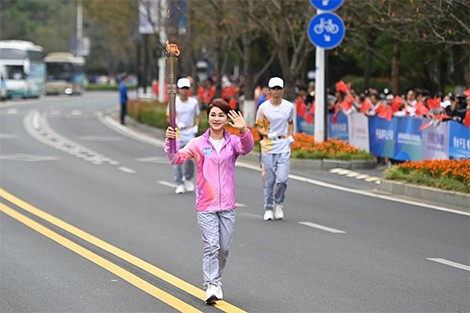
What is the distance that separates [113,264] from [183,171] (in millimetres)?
6757

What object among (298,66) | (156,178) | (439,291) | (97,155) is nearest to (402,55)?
(298,66)

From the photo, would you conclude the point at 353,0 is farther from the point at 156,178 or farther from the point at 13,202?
the point at 13,202

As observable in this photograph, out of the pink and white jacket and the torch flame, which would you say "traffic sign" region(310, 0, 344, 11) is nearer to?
the pink and white jacket

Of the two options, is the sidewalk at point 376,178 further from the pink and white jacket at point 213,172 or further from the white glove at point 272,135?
the pink and white jacket at point 213,172

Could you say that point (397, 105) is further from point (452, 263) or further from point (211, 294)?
point (211, 294)

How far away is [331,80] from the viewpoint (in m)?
45.3

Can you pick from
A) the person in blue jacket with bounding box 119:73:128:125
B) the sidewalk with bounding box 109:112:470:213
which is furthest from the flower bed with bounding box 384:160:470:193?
the person in blue jacket with bounding box 119:73:128:125

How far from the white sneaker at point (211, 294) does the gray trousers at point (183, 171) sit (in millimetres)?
8803

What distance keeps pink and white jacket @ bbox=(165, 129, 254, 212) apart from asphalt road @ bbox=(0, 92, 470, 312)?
2.67 ft

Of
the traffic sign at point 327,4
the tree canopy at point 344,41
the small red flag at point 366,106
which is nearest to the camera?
the tree canopy at point 344,41

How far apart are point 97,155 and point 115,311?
1793 centimetres

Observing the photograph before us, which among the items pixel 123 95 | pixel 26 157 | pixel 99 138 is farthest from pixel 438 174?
pixel 123 95

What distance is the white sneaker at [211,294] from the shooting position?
913cm

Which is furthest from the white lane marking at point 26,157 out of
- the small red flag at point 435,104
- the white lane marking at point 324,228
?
the white lane marking at point 324,228
